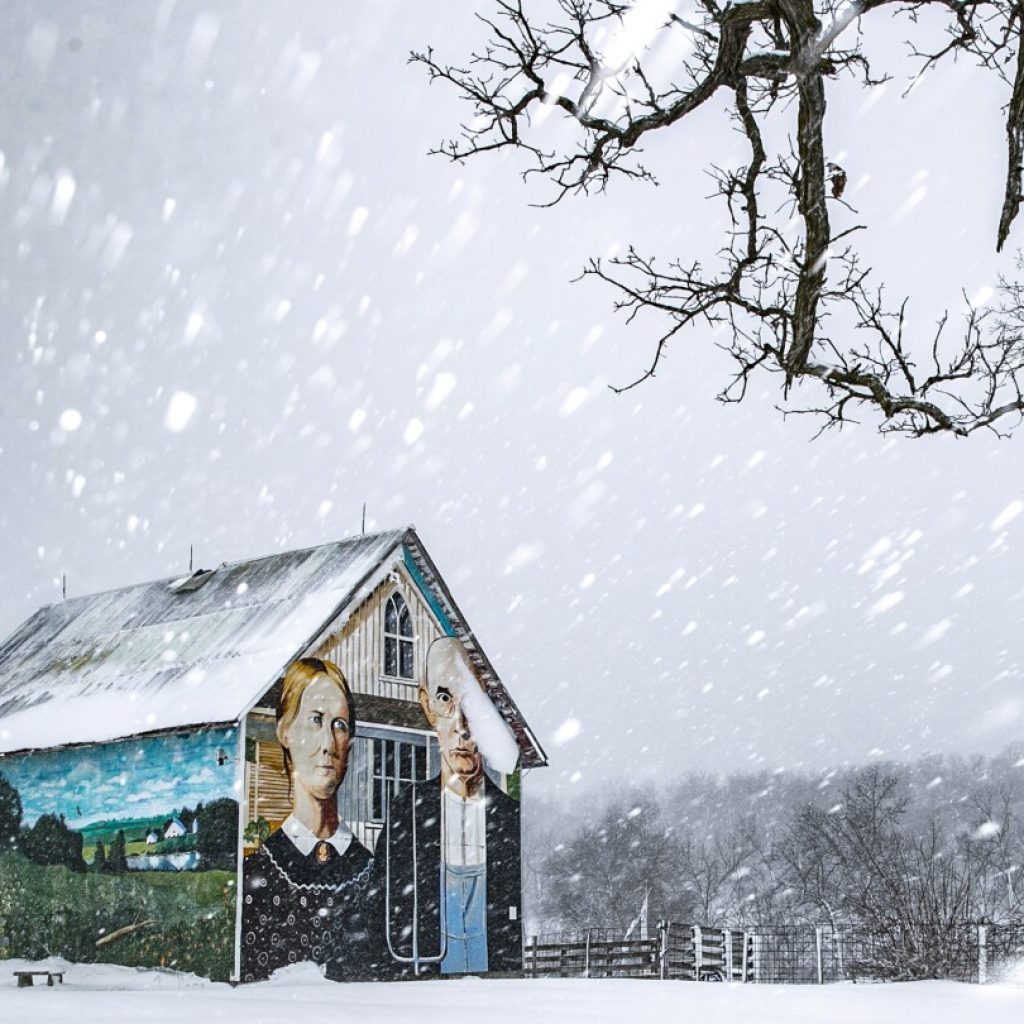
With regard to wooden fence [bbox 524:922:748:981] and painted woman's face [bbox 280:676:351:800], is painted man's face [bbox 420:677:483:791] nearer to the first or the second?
painted woman's face [bbox 280:676:351:800]

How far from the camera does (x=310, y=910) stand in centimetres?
1864

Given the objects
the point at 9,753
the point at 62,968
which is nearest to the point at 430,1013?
the point at 62,968

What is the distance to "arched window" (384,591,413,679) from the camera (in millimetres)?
21281

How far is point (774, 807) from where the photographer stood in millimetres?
90812

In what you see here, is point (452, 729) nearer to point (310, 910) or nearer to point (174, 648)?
point (310, 910)

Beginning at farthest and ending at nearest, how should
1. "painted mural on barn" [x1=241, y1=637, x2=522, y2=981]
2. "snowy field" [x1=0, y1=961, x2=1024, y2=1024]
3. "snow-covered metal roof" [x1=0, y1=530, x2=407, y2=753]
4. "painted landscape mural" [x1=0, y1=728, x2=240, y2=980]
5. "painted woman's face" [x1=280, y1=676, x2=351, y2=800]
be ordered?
1. "snow-covered metal roof" [x1=0, y1=530, x2=407, y2=753]
2. "painted woman's face" [x1=280, y1=676, x2=351, y2=800]
3. "painted mural on barn" [x1=241, y1=637, x2=522, y2=981]
4. "painted landscape mural" [x1=0, y1=728, x2=240, y2=980]
5. "snowy field" [x1=0, y1=961, x2=1024, y2=1024]

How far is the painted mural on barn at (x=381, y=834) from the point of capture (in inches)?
727

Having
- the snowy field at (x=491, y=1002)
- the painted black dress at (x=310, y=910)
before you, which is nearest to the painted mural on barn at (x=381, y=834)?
the painted black dress at (x=310, y=910)

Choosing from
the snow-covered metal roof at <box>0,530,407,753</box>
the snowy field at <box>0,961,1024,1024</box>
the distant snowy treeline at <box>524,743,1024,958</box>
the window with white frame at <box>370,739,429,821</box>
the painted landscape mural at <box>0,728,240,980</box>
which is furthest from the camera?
the distant snowy treeline at <box>524,743,1024,958</box>

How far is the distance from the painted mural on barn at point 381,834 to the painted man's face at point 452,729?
2 centimetres

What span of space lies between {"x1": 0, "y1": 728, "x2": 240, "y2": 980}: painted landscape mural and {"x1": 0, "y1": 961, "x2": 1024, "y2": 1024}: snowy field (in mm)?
461

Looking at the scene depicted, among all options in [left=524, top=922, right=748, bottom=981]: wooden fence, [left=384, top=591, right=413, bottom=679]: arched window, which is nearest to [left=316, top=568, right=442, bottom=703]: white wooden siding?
[left=384, top=591, right=413, bottom=679]: arched window


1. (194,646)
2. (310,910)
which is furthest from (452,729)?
(194,646)

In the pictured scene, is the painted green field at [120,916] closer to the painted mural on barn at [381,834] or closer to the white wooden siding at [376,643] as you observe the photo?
the painted mural on barn at [381,834]
